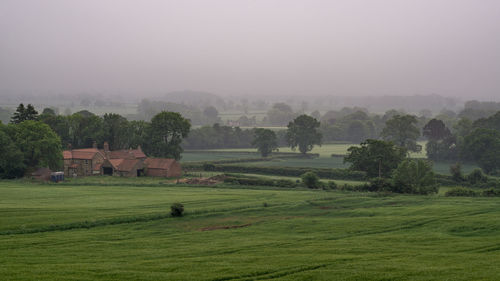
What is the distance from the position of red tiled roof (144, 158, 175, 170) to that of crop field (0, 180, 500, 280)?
87.8 feet

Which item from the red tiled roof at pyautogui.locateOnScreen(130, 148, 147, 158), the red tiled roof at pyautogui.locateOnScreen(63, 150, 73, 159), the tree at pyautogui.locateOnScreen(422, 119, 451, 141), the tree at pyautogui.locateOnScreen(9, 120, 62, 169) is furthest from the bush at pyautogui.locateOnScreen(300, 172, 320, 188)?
the tree at pyautogui.locateOnScreen(422, 119, 451, 141)

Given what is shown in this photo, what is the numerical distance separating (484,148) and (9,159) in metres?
88.3

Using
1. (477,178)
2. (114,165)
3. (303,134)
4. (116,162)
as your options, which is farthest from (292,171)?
(303,134)

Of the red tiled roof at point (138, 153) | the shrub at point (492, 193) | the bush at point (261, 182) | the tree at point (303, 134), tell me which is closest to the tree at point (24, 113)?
Result: the red tiled roof at point (138, 153)

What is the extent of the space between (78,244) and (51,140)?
56.1 metres

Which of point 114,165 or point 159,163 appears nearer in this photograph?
point 114,165

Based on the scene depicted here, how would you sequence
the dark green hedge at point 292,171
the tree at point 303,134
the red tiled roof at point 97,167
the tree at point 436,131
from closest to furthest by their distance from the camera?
the dark green hedge at point 292,171, the red tiled roof at point 97,167, the tree at point 303,134, the tree at point 436,131

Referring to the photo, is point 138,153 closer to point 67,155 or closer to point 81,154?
point 81,154

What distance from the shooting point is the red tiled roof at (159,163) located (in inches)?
3598

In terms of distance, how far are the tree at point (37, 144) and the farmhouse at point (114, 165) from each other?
5581mm

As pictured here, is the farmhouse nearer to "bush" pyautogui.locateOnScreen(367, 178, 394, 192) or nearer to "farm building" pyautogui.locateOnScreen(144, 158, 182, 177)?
"farm building" pyautogui.locateOnScreen(144, 158, 182, 177)

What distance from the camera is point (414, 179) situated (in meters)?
68.2

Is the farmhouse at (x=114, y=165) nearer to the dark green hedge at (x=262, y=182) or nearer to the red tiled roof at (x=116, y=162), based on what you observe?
the red tiled roof at (x=116, y=162)

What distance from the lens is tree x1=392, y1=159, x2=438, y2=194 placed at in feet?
220
